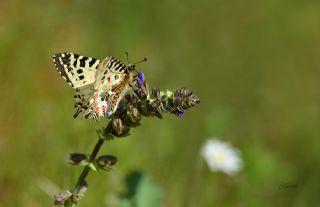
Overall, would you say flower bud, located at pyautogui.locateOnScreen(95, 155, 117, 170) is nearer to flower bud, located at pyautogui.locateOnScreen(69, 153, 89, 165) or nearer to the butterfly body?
flower bud, located at pyautogui.locateOnScreen(69, 153, 89, 165)

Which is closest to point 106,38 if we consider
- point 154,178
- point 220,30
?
point 220,30

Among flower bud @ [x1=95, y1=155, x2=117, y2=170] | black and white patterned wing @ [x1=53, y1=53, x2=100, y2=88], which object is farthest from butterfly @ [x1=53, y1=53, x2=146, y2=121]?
flower bud @ [x1=95, y1=155, x2=117, y2=170]

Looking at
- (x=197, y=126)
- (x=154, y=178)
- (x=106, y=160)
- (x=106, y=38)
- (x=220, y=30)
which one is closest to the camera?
(x=106, y=160)

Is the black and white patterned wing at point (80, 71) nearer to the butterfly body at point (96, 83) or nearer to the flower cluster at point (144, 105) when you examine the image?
the butterfly body at point (96, 83)

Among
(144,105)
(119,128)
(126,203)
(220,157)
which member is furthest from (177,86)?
(119,128)

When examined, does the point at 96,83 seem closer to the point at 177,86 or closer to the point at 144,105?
the point at 144,105

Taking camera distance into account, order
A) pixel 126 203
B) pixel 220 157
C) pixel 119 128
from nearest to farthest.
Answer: pixel 119 128 → pixel 126 203 → pixel 220 157

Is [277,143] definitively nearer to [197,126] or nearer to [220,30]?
[197,126]
